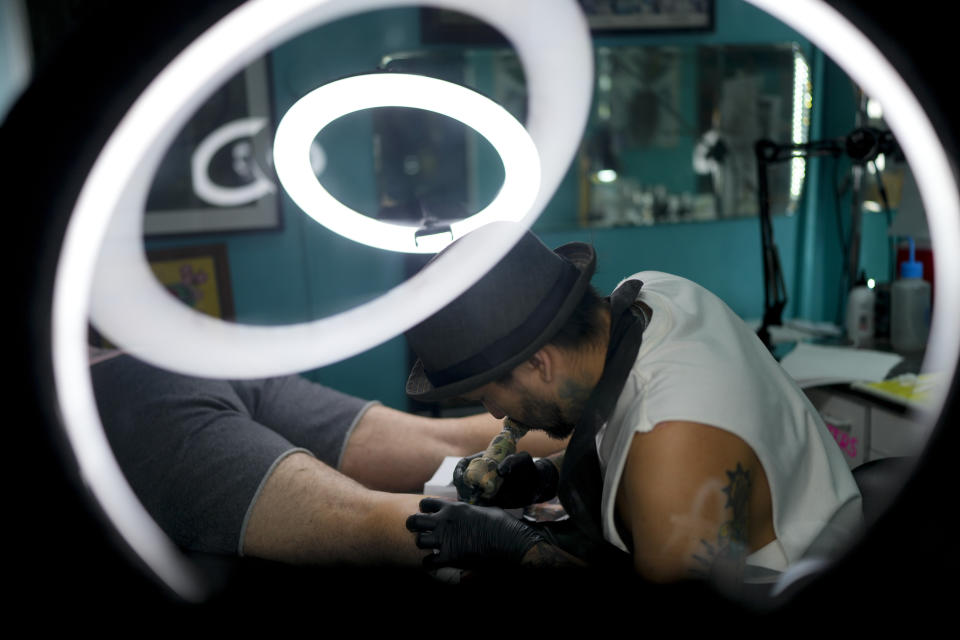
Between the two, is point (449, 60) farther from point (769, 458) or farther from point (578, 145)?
point (769, 458)

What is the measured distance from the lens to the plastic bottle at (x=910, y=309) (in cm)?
180

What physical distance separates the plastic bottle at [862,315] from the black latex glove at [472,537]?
1361 mm

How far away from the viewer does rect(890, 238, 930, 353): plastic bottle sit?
1.80 metres

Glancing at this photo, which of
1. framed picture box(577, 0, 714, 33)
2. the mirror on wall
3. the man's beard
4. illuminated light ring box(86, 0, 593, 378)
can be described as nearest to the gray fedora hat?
illuminated light ring box(86, 0, 593, 378)

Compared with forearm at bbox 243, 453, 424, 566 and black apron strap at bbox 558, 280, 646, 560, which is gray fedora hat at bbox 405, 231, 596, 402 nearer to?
black apron strap at bbox 558, 280, 646, 560

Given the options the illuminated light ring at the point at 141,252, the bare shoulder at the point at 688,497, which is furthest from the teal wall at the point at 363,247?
the bare shoulder at the point at 688,497

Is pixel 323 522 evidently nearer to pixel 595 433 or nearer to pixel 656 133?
pixel 595 433

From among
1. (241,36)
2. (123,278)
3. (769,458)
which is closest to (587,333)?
(769,458)

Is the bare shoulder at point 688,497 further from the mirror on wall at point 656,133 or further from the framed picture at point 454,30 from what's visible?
the framed picture at point 454,30

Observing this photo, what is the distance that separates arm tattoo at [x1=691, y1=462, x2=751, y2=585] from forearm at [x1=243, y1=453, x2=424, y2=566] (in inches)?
23.2

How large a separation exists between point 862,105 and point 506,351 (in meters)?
2.15

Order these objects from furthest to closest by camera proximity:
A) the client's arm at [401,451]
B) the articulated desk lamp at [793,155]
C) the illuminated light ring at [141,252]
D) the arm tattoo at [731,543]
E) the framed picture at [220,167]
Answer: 1. the framed picture at [220,167]
2. the articulated desk lamp at [793,155]
3. the client's arm at [401,451]
4. the arm tattoo at [731,543]
5. the illuminated light ring at [141,252]

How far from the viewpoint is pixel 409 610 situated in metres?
0.54

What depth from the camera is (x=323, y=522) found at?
1218 millimetres
